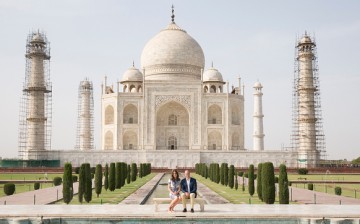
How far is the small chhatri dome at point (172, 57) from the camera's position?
37938 mm

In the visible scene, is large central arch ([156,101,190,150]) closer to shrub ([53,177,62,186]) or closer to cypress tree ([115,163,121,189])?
shrub ([53,177,62,186])

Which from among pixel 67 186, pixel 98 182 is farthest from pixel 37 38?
pixel 67 186

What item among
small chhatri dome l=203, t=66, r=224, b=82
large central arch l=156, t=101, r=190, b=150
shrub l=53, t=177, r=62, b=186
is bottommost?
shrub l=53, t=177, r=62, b=186

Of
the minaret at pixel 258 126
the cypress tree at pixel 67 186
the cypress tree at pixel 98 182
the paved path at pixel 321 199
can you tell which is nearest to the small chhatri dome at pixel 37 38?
the minaret at pixel 258 126

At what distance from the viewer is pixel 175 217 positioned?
851 centimetres

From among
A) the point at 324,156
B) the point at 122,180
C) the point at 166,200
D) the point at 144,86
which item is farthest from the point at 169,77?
the point at 166,200

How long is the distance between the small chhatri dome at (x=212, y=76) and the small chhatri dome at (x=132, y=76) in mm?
4836

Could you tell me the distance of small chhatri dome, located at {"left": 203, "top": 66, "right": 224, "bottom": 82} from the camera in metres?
38.1

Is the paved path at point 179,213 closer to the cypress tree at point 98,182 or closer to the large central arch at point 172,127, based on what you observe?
the cypress tree at point 98,182

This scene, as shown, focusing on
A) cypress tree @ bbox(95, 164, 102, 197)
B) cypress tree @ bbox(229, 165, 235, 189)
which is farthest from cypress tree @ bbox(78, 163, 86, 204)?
cypress tree @ bbox(229, 165, 235, 189)

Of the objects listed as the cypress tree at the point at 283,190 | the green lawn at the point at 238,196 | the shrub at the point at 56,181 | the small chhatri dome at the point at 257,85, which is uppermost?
the small chhatri dome at the point at 257,85

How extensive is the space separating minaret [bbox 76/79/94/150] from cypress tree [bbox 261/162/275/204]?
94.6ft

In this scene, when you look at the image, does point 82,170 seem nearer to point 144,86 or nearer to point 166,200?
point 166,200

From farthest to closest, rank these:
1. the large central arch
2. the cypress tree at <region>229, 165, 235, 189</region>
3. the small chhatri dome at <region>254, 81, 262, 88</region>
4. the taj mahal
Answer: the small chhatri dome at <region>254, 81, 262, 88</region> < the large central arch < the taj mahal < the cypress tree at <region>229, 165, 235, 189</region>
